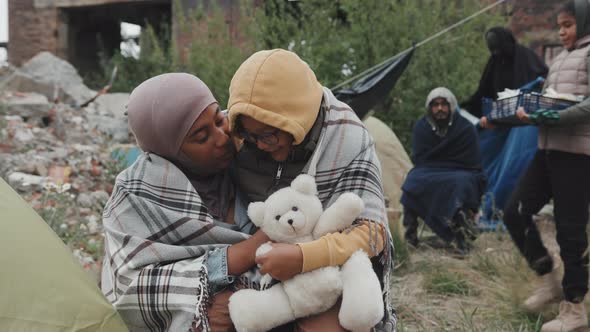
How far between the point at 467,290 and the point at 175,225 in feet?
7.62

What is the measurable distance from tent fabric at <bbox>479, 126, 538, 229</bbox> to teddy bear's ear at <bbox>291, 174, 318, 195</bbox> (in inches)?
155

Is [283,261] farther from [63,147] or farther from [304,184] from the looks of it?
[63,147]

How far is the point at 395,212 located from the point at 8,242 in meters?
3.41

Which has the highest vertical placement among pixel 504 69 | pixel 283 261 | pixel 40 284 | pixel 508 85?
pixel 283 261

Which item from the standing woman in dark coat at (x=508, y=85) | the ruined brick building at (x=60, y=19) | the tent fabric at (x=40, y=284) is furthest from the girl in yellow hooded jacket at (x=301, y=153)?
the ruined brick building at (x=60, y=19)

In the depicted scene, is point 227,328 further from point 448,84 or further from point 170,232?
point 448,84

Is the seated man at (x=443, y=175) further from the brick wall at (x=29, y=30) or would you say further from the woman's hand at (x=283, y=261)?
the brick wall at (x=29, y=30)

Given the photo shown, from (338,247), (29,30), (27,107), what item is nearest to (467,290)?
(338,247)

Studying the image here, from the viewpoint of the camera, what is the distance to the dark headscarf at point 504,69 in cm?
534

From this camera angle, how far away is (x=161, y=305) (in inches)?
65.6

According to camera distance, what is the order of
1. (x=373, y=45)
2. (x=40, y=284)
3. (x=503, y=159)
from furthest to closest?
(x=373, y=45) < (x=503, y=159) < (x=40, y=284)

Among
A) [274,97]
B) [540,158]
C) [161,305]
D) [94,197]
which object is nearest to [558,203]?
[540,158]

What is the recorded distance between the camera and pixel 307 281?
61.0 inches

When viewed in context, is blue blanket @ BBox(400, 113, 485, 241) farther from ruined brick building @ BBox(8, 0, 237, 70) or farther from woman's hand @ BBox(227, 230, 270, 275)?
ruined brick building @ BBox(8, 0, 237, 70)
